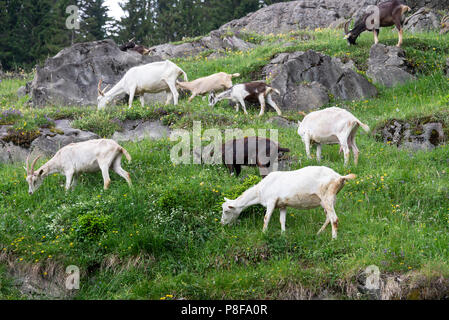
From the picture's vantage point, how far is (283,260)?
25.7 feet

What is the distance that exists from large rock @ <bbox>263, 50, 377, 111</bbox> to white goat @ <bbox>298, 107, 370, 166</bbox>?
485 centimetres

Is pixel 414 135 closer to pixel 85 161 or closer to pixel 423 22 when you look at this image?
pixel 85 161

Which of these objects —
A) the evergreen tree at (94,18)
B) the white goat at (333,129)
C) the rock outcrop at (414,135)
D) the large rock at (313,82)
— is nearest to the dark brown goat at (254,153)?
the white goat at (333,129)

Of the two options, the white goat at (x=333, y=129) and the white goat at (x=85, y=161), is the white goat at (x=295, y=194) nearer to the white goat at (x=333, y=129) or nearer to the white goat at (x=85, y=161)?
the white goat at (x=85, y=161)

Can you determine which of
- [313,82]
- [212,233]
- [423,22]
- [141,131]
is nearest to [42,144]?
[141,131]

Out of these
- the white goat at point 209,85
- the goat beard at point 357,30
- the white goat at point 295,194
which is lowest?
the white goat at point 295,194

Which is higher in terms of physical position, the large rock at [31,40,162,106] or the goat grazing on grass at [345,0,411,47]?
the goat grazing on grass at [345,0,411,47]

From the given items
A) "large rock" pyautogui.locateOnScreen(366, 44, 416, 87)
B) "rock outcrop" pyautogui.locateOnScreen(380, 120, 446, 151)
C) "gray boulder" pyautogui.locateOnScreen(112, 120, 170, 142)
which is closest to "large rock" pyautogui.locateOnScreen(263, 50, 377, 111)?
"large rock" pyautogui.locateOnScreen(366, 44, 416, 87)

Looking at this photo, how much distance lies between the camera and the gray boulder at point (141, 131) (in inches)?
531

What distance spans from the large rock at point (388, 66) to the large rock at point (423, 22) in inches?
220

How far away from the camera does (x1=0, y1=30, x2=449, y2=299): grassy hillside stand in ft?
24.8

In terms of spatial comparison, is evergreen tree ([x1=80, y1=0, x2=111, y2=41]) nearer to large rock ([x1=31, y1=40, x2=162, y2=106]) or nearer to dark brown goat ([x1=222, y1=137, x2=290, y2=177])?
large rock ([x1=31, y1=40, x2=162, y2=106])

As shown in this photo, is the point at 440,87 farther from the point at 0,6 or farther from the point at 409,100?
the point at 0,6
